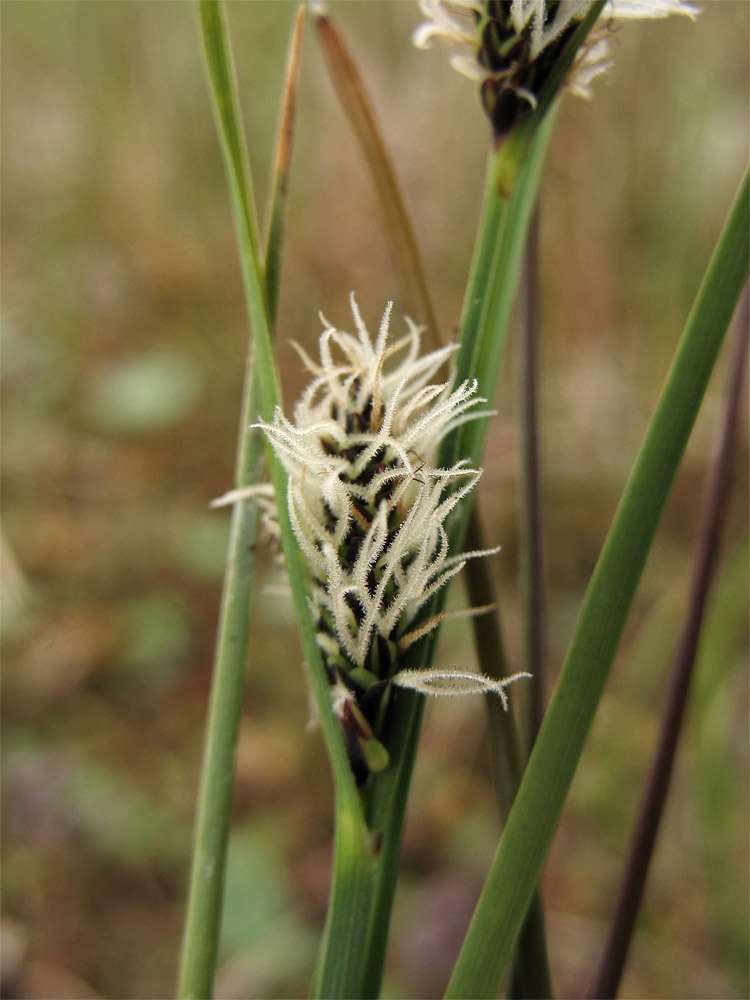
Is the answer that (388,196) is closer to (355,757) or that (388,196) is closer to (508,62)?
(508,62)

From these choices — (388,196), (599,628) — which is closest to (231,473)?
(388,196)

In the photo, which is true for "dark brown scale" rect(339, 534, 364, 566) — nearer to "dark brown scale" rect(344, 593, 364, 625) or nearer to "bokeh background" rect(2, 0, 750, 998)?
"dark brown scale" rect(344, 593, 364, 625)

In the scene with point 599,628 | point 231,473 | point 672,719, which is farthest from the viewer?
point 231,473

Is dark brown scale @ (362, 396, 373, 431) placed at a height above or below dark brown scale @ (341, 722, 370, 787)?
above

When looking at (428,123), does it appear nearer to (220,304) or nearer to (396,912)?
(220,304)

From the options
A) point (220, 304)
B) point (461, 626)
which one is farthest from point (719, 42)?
point (461, 626)

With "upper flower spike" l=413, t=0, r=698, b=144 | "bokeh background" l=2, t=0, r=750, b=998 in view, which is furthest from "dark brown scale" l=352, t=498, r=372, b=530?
"bokeh background" l=2, t=0, r=750, b=998
